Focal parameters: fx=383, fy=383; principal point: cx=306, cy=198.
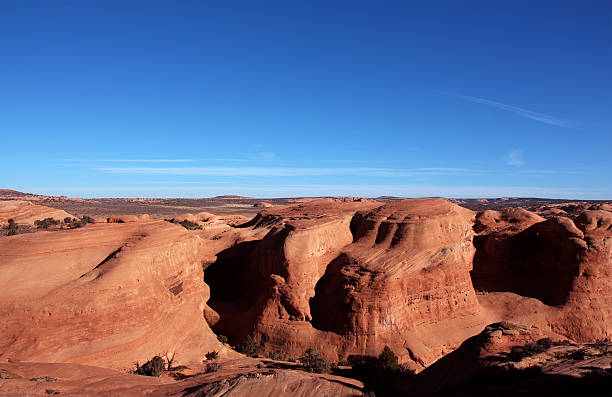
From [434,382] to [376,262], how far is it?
6942mm

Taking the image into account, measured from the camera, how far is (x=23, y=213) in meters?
31.8

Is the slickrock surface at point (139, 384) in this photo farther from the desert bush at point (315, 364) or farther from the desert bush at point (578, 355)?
the desert bush at point (578, 355)

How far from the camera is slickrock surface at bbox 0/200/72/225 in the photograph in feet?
100

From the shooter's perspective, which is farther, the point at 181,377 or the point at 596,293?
the point at 596,293

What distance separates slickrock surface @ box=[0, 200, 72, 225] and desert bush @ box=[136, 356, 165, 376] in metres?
22.3

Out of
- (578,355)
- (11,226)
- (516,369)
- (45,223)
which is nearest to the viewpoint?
(516,369)

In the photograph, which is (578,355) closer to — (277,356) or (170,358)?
(277,356)

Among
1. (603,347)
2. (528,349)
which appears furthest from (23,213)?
(603,347)

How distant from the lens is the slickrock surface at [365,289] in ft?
59.4

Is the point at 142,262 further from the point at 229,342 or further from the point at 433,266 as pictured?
the point at 433,266

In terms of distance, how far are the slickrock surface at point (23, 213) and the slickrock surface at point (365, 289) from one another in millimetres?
20680

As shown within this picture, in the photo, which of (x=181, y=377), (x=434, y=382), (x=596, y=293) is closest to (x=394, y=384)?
(x=434, y=382)

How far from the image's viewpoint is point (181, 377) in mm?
15180

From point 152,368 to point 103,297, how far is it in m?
3.48
